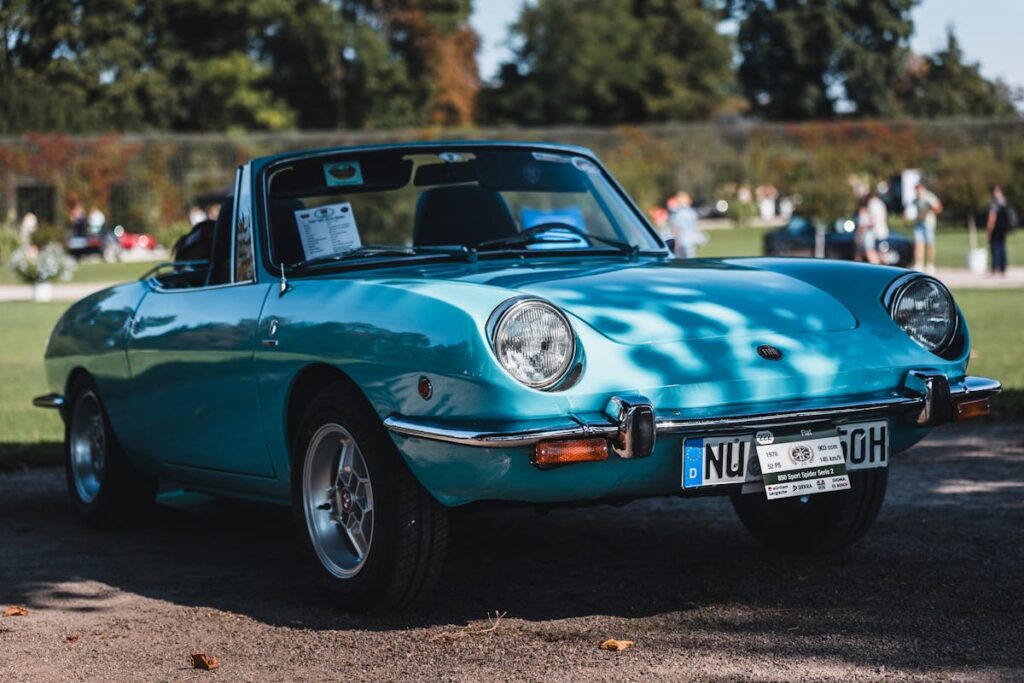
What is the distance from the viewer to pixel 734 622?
477cm

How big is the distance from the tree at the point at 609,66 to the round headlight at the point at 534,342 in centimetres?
8808

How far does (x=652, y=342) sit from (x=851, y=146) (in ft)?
201

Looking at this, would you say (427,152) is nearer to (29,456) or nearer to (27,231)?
(29,456)

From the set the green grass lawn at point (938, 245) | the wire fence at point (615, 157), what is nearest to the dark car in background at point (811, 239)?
the green grass lawn at point (938, 245)

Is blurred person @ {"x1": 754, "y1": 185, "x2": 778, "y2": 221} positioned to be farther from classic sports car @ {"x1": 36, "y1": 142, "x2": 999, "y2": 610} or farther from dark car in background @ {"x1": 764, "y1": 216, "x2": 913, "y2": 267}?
classic sports car @ {"x1": 36, "y1": 142, "x2": 999, "y2": 610}

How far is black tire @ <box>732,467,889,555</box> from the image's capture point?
5711 millimetres

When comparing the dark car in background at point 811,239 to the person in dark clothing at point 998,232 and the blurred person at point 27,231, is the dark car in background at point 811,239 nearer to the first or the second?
the person in dark clothing at point 998,232

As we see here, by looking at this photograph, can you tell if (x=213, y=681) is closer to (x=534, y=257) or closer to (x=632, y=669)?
(x=632, y=669)

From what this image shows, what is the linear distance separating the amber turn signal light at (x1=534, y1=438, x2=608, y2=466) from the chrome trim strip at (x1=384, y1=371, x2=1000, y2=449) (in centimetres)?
2

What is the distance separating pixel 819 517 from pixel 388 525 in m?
1.84

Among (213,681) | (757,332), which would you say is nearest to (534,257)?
(757,332)

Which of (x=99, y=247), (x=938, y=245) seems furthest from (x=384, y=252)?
(x=99, y=247)

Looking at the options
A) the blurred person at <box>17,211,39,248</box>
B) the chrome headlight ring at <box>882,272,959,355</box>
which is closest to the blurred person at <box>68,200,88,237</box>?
the blurred person at <box>17,211,39,248</box>

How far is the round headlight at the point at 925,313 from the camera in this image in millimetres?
5219
